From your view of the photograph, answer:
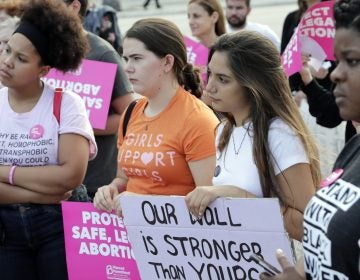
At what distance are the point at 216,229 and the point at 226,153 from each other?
0.32m

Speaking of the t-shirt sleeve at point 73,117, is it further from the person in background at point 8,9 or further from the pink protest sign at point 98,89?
the person in background at point 8,9

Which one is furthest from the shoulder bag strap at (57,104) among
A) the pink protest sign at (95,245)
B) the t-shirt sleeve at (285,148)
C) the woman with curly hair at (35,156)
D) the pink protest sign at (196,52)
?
the pink protest sign at (196,52)

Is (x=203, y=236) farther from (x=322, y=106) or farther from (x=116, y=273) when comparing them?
(x=322, y=106)

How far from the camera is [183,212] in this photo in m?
3.30

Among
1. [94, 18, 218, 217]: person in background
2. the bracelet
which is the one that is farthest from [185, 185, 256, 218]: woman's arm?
the bracelet

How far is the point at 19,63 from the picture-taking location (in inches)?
163

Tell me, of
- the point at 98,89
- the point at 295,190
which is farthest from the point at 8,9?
the point at 295,190

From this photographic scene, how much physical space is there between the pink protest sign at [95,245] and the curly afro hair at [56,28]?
72 centimetres

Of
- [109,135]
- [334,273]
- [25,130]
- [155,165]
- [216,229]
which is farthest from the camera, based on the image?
[109,135]

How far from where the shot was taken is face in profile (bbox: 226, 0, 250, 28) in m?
7.98

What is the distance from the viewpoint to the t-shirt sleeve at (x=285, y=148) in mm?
3238

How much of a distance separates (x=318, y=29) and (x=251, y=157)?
2249 mm

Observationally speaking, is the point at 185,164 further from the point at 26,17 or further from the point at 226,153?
the point at 26,17

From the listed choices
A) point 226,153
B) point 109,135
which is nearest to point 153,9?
point 109,135
